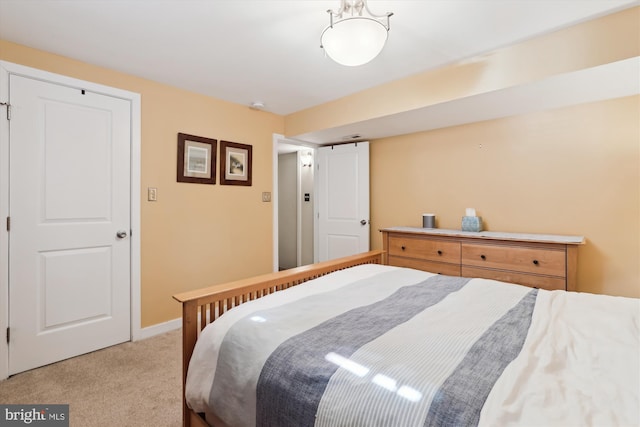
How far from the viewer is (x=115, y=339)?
256cm

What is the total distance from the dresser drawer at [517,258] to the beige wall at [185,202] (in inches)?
90.2

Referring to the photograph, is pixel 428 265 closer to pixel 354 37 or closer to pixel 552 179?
pixel 552 179

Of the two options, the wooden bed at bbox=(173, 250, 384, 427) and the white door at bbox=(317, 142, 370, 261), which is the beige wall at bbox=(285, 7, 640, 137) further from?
the wooden bed at bbox=(173, 250, 384, 427)

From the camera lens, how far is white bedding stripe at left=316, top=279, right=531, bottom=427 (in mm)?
768

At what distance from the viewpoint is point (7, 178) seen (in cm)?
207

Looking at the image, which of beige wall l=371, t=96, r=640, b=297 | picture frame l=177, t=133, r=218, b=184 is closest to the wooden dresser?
beige wall l=371, t=96, r=640, b=297

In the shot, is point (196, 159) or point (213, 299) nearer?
point (213, 299)

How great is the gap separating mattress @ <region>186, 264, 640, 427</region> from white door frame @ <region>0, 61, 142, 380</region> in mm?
1757

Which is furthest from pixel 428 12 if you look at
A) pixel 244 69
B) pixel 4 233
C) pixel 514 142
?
pixel 4 233

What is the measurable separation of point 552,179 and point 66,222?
157 inches

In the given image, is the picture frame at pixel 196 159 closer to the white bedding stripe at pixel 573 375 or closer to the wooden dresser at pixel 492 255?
the wooden dresser at pixel 492 255

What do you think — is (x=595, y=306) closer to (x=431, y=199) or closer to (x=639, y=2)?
(x=639, y=2)

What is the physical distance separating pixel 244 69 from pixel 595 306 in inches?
107

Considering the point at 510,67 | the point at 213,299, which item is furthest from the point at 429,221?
the point at 213,299
